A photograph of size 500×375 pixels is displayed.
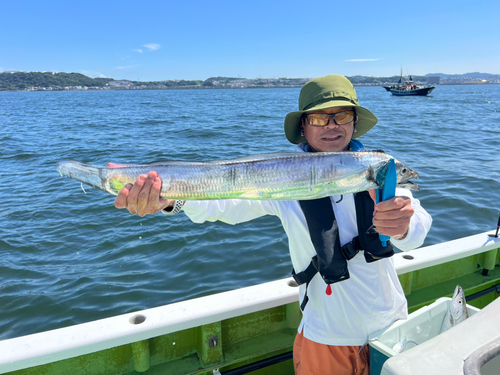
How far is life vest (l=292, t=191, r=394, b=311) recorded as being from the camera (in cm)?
223

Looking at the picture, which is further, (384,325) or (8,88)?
(8,88)

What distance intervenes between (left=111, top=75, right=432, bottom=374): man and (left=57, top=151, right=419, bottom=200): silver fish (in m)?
0.25

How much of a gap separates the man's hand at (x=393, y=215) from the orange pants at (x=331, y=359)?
100cm

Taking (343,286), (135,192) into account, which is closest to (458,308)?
(343,286)

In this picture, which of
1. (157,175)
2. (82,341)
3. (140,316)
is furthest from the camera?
(140,316)

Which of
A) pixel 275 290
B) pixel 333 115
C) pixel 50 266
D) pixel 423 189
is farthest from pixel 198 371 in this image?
pixel 423 189

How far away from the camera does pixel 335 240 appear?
231cm

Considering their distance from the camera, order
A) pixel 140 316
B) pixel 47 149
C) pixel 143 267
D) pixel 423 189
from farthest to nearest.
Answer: pixel 47 149
pixel 423 189
pixel 143 267
pixel 140 316

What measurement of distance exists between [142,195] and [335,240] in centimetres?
128

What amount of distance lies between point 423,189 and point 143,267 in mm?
8975

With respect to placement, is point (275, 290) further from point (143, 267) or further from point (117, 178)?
point (143, 267)

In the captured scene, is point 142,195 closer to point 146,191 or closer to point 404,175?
point 146,191

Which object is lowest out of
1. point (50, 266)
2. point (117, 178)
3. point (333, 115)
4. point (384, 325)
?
point (50, 266)

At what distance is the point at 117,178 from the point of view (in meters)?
2.06
